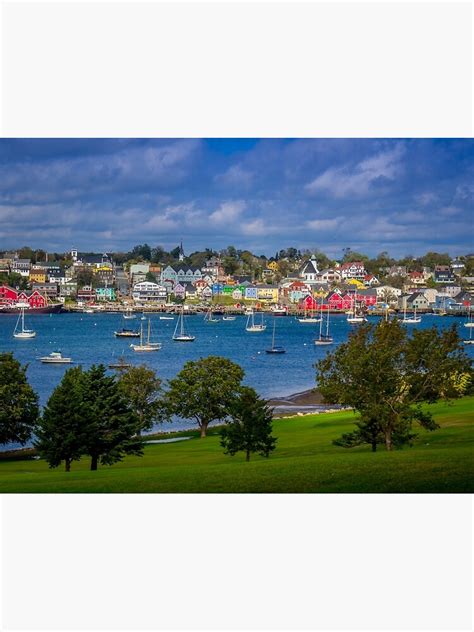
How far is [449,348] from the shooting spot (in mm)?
12602

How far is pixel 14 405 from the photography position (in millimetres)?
15352

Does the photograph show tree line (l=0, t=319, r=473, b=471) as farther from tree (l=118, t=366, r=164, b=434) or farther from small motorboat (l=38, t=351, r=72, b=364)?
small motorboat (l=38, t=351, r=72, b=364)

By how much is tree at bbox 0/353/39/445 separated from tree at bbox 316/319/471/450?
5.03 m

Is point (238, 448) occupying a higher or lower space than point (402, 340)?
lower

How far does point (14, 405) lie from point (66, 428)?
11.4 ft

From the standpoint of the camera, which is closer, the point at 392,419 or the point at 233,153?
the point at 392,419

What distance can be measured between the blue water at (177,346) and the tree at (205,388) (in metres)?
2.21

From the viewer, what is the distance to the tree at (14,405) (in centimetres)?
1515

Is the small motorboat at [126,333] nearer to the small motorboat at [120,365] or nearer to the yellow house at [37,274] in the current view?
the small motorboat at [120,365]

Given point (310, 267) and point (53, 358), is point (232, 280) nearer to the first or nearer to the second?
point (310, 267)

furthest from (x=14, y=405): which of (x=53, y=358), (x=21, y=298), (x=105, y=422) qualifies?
(x=53, y=358)

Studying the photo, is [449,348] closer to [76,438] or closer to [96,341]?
[76,438]

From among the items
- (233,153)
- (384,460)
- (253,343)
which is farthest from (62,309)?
(384,460)

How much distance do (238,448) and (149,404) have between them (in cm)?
418
